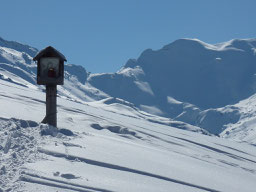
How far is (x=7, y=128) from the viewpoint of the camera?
1305 centimetres

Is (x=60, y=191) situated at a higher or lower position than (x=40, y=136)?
lower

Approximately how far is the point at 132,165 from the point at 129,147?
3324mm

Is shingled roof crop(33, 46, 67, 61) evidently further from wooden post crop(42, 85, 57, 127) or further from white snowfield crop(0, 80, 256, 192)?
white snowfield crop(0, 80, 256, 192)

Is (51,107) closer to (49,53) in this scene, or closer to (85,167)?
(49,53)

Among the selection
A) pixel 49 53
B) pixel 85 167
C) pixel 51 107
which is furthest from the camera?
pixel 49 53

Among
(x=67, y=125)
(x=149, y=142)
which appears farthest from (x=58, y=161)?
(x=149, y=142)

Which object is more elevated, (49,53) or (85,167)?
(49,53)

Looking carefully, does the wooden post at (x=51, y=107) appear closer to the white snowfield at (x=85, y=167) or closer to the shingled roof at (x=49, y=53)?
the white snowfield at (x=85, y=167)

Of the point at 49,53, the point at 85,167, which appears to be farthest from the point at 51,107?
the point at 85,167

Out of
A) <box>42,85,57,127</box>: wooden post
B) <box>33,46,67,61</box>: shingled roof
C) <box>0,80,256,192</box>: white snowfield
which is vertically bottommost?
<box>0,80,256,192</box>: white snowfield

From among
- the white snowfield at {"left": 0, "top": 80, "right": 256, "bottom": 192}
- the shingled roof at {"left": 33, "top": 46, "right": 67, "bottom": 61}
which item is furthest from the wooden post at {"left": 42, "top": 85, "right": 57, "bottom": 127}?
the shingled roof at {"left": 33, "top": 46, "right": 67, "bottom": 61}

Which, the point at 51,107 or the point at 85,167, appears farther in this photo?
the point at 51,107

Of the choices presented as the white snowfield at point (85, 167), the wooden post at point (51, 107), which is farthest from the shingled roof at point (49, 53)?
the white snowfield at point (85, 167)

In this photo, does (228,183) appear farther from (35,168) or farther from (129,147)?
(35,168)
